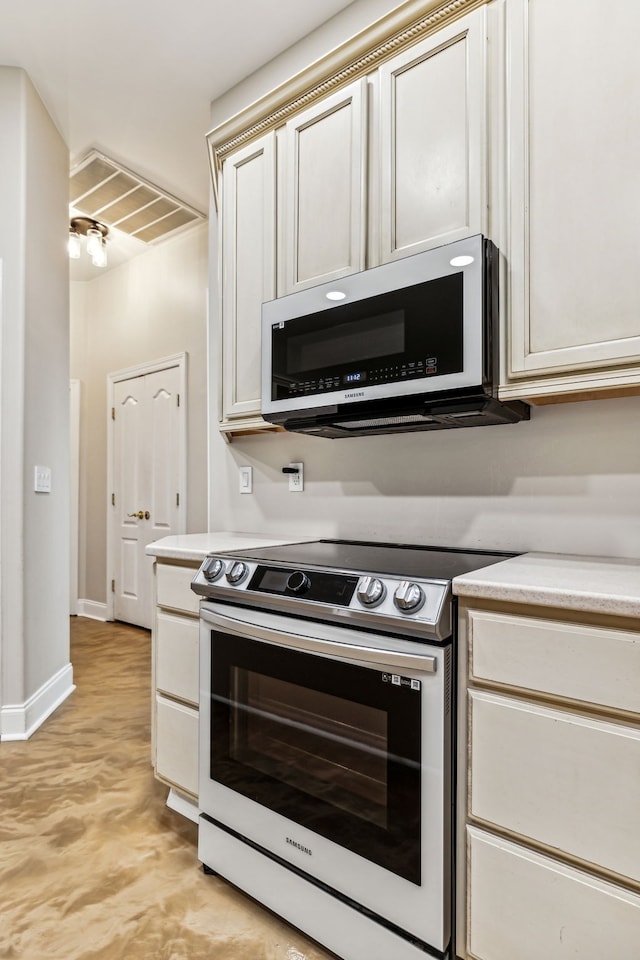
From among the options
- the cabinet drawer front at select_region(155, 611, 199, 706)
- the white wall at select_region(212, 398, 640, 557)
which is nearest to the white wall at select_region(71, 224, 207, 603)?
the white wall at select_region(212, 398, 640, 557)

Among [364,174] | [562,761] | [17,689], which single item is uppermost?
[364,174]

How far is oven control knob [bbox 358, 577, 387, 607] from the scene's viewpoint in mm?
1260

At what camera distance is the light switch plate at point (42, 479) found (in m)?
2.71

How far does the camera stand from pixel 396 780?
1.23m

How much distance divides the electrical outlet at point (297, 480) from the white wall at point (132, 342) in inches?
71.8

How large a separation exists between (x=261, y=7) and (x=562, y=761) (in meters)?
2.78

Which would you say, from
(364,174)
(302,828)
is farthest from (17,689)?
(364,174)

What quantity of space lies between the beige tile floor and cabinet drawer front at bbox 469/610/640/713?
0.90 meters

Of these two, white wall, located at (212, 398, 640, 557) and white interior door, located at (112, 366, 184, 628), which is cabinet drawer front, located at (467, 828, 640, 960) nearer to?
white wall, located at (212, 398, 640, 557)

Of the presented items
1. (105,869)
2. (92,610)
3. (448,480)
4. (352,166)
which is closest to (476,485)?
(448,480)

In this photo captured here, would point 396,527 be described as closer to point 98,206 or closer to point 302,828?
point 302,828

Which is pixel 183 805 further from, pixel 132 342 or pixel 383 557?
pixel 132 342

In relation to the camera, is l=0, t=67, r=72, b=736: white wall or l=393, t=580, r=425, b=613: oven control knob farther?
l=0, t=67, r=72, b=736: white wall

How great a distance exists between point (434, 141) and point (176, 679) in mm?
1925
